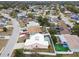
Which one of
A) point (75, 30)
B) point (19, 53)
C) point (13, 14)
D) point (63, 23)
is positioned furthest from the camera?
point (13, 14)

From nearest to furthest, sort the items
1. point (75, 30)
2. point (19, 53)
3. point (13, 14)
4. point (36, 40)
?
point (19, 53) → point (36, 40) → point (75, 30) → point (13, 14)

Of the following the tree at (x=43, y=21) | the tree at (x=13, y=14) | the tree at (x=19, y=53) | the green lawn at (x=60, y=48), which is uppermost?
the tree at (x=13, y=14)

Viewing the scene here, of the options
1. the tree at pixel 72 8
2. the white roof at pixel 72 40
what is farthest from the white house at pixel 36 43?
the tree at pixel 72 8

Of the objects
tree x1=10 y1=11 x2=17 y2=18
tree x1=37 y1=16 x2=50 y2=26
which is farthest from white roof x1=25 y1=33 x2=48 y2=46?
tree x1=10 y1=11 x2=17 y2=18

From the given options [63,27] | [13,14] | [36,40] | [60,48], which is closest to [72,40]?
[60,48]

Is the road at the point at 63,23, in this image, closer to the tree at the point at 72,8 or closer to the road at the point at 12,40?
the tree at the point at 72,8

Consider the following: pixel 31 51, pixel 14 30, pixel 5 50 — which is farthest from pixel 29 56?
pixel 14 30

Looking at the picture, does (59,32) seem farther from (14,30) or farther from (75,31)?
(14,30)

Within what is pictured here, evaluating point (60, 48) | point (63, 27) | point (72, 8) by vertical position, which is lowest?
point (60, 48)

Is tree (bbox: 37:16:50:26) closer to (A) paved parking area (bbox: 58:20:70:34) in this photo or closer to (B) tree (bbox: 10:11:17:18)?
(A) paved parking area (bbox: 58:20:70:34)

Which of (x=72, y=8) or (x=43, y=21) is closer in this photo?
(x=43, y=21)

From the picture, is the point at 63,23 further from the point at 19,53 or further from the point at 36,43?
the point at 19,53
